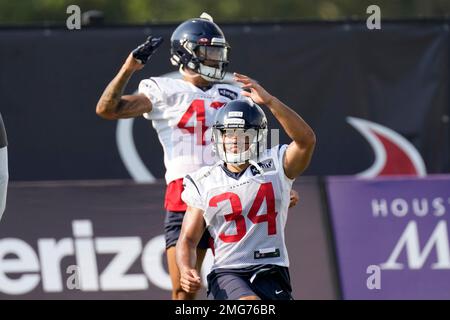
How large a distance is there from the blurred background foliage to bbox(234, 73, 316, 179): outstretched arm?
18.0 meters

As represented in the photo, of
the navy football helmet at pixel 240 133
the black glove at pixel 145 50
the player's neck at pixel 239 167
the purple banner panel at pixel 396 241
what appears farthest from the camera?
the purple banner panel at pixel 396 241

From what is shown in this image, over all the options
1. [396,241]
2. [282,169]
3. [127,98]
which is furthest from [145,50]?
[396,241]

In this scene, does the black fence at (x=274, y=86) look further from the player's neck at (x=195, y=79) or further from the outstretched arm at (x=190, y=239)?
the outstretched arm at (x=190, y=239)

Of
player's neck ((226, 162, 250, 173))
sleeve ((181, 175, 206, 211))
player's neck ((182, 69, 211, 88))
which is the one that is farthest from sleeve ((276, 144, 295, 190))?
player's neck ((182, 69, 211, 88))

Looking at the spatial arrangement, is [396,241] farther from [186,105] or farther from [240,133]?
[240,133]

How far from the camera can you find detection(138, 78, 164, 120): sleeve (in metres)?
9.03

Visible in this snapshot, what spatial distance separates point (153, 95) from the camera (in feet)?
29.7

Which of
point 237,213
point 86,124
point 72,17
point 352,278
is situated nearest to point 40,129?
point 86,124

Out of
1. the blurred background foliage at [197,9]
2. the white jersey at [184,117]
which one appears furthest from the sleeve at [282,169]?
the blurred background foliage at [197,9]

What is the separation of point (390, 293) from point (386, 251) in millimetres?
382

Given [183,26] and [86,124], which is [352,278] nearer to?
[183,26]

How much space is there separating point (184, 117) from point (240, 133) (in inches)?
52.8

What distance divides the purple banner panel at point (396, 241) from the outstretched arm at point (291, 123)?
343cm

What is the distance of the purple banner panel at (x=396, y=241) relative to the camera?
35.8ft
